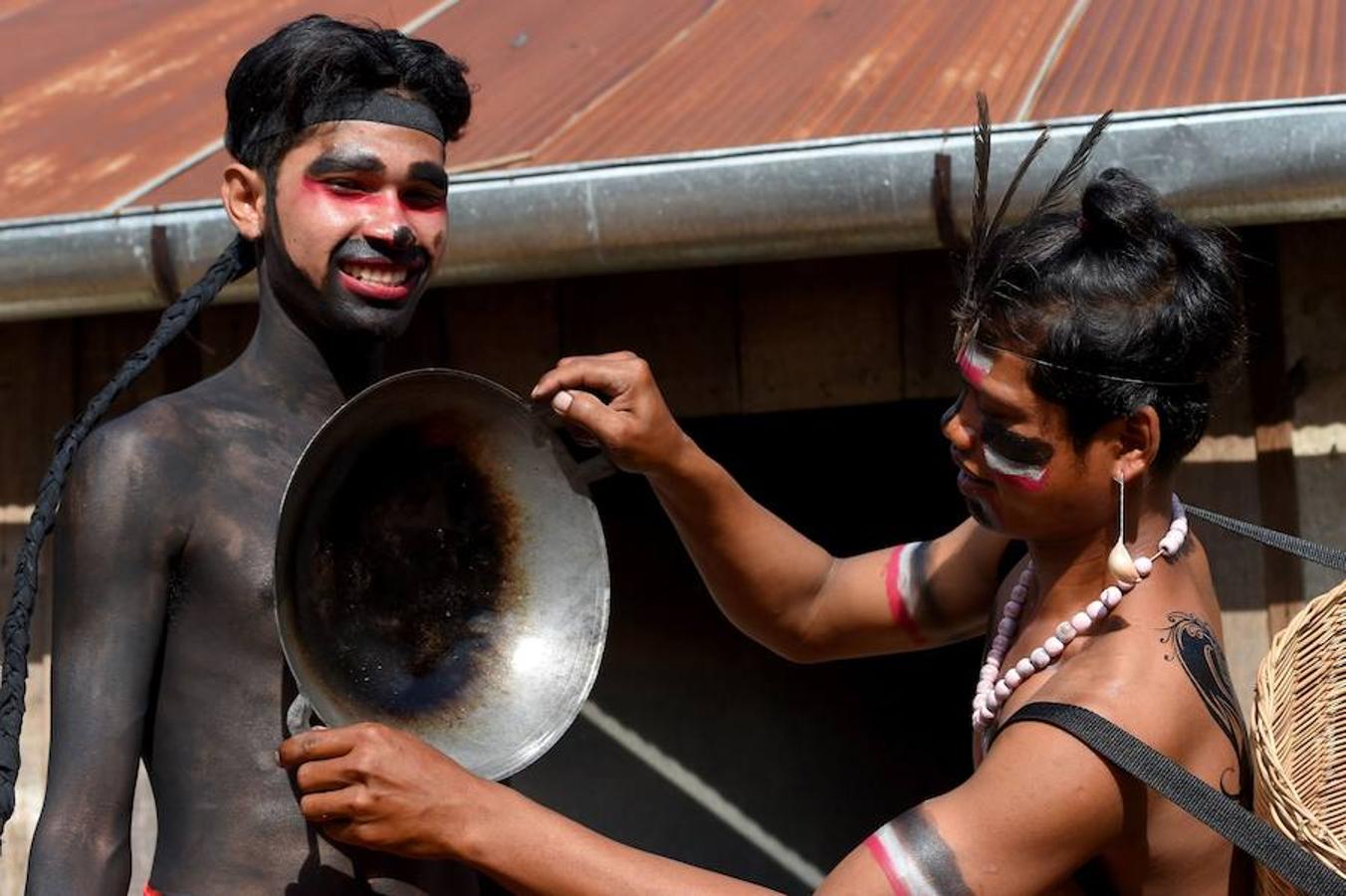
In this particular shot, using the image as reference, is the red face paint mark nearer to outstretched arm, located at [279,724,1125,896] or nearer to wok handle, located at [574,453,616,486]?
wok handle, located at [574,453,616,486]

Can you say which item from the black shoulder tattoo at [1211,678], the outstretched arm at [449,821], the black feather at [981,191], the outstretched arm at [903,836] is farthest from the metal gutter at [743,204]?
the outstretched arm at [449,821]

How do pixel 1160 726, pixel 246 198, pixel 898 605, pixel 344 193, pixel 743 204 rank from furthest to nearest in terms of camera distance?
1. pixel 743 204
2. pixel 898 605
3. pixel 246 198
4. pixel 344 193
5. pixel 1160 726

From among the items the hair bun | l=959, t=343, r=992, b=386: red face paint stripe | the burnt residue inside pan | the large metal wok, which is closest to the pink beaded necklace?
l=959, t=343, r=992, b=386: red face paint stripe

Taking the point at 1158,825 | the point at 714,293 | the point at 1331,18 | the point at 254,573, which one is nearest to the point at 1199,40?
the point at 1331,18

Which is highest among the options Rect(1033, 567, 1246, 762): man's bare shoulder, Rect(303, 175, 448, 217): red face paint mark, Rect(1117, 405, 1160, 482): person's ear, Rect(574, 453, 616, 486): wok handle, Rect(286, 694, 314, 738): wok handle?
Rect(303, 175, 448, 217): red face paint mark

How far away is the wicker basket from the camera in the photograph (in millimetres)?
2150

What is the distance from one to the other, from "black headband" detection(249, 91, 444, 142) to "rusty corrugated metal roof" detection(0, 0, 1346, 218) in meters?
0.99

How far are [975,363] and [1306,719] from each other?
1.91 feet

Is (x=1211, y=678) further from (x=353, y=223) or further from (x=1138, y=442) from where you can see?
(x=353, y=223)

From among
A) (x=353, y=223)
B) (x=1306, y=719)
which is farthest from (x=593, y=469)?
(x=1306, y=719)

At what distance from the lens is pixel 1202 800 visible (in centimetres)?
211

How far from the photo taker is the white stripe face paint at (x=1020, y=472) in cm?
230

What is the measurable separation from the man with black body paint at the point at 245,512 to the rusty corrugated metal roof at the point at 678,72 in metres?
1.04

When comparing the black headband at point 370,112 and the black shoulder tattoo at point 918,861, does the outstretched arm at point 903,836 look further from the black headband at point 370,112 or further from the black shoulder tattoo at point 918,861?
the black headband at point 370,112
